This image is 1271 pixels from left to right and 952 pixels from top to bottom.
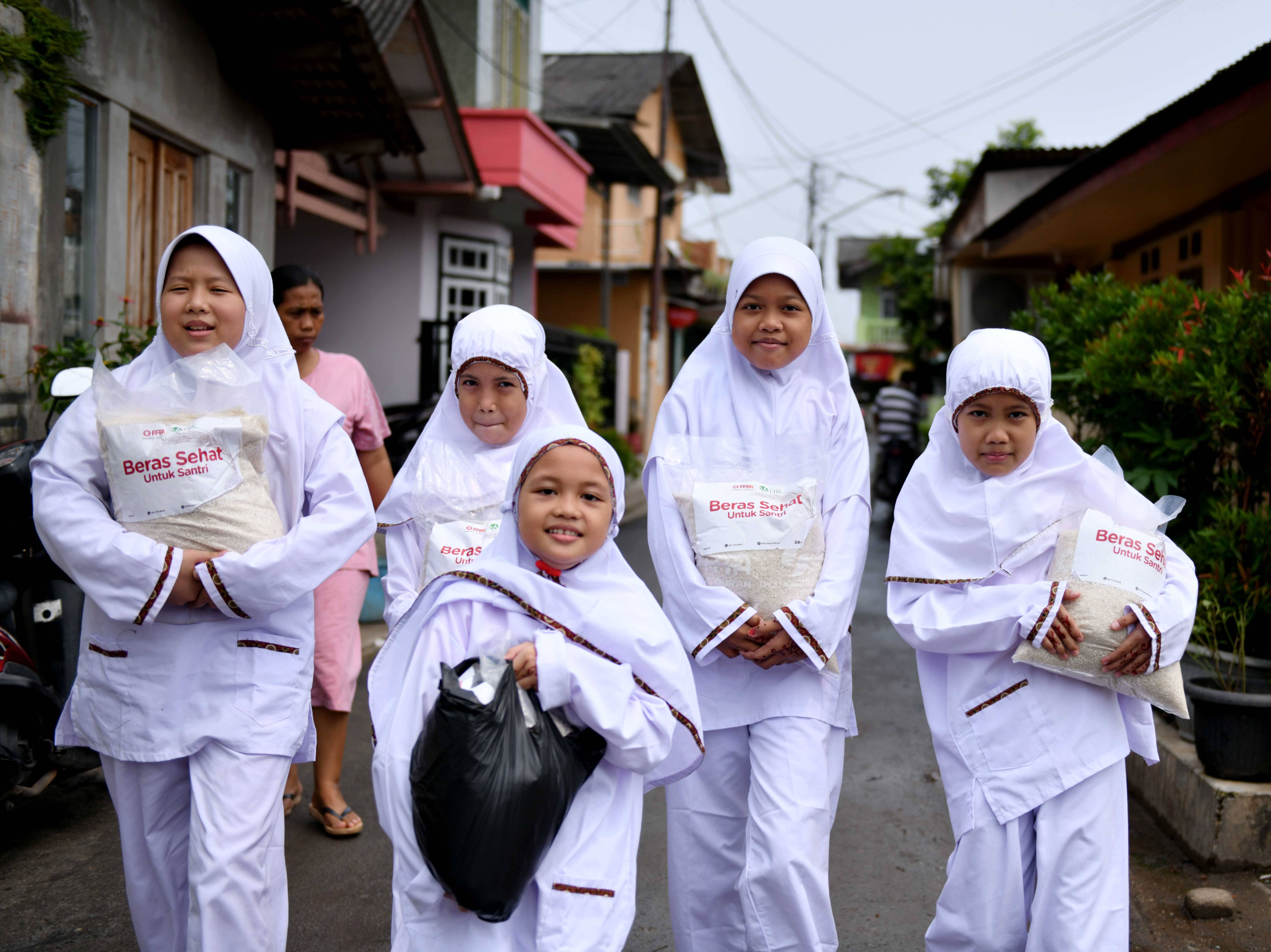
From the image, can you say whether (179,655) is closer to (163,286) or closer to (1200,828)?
(163,286)

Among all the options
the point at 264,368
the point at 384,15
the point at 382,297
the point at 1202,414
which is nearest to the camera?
the point at 264,368

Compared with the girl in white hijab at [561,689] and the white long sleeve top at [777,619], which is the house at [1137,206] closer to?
the white long sleeve top at [777,619]

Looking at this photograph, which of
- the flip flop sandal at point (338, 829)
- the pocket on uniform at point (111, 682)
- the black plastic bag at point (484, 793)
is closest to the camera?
the black plastic bag at point (484, 793)

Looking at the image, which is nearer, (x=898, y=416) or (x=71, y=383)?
(x=71, y=383)

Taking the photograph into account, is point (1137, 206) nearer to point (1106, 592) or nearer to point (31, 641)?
point (1106, 592)

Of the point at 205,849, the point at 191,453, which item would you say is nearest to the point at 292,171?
the point at 191,453

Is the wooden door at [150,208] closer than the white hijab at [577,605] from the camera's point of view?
No

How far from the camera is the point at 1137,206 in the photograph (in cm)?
1015

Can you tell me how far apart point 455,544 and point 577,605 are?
90cm

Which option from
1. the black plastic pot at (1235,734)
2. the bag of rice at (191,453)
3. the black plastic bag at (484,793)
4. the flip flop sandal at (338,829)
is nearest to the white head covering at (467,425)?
the bag of rice at (191,453)

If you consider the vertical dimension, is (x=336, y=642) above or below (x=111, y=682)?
below

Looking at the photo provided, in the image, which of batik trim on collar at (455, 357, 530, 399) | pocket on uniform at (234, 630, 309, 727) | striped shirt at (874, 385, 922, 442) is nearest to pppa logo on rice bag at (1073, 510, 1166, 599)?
batik trim on collar at (455, 357, 530, 399)

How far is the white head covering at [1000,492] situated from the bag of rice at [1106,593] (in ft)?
0.27

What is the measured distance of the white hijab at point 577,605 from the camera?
2.55 m
